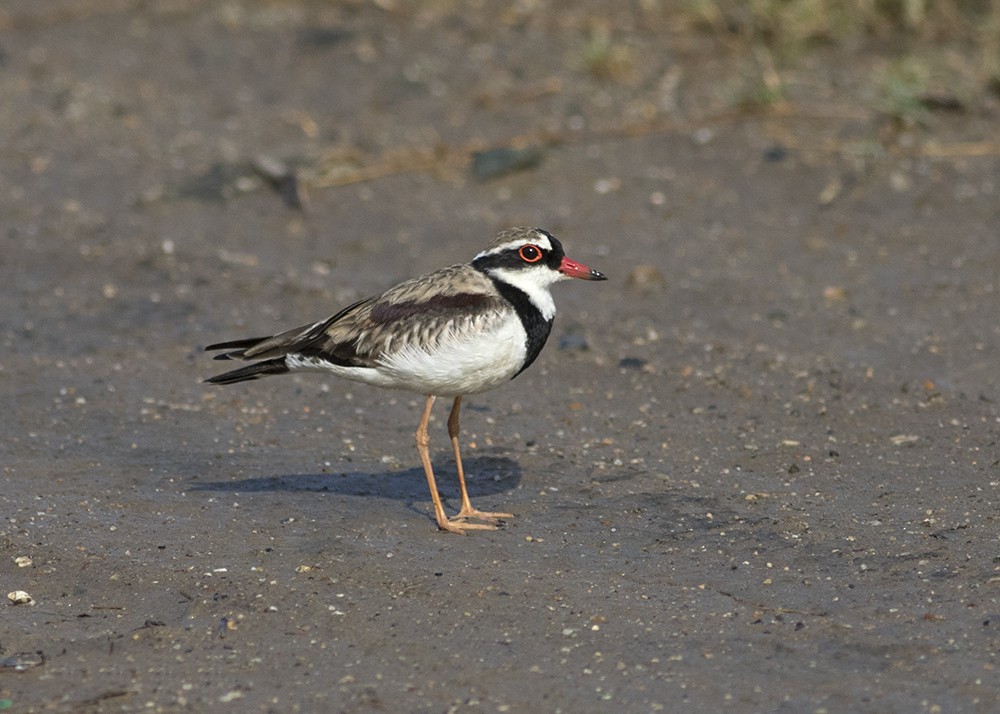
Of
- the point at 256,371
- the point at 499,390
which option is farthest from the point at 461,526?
the point at 499,390

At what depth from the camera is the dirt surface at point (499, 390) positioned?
229 inches

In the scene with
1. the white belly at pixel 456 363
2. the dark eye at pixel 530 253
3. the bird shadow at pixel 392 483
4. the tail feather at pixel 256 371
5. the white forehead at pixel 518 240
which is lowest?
the bird shadow at pixel 392 483

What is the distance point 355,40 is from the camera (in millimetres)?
13547

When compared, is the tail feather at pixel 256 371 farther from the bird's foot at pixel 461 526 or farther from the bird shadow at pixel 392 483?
the bird's foot at pixel 461 526

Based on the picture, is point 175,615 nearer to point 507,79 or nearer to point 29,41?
point 507,79

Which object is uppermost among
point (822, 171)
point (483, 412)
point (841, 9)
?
point (841, 9)

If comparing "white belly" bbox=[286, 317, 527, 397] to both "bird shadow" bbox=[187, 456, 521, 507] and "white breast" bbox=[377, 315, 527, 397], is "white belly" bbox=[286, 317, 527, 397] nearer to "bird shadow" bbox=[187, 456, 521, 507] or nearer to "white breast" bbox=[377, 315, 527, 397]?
"white breast" bbox=[377, 315, 527, 397]

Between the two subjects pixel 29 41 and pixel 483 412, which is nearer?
pixel 483 412

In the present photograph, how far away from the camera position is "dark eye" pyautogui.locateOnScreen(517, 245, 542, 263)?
722 cm

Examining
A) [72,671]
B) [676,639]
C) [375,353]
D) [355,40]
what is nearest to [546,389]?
[375,353]

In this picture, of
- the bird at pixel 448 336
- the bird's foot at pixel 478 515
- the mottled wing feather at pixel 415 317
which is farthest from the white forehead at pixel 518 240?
the bird's foot at pixel 478 515

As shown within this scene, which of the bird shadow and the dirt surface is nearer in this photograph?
the dirt surface

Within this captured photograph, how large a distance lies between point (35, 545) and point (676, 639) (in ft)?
10.4

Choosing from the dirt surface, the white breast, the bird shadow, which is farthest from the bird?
the dirt surface
